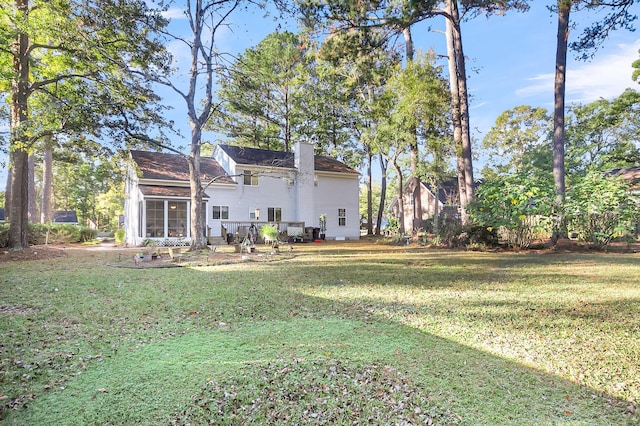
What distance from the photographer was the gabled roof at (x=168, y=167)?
19.1 meters

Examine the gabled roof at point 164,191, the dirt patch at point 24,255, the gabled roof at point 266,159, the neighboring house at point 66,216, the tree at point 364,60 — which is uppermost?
the tree at point 364,60

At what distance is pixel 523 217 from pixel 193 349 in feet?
40.8

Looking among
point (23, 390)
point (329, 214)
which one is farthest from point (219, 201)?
point (23, 390)

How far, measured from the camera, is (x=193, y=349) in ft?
10.9

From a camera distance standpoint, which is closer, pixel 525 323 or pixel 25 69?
pixel 525 323

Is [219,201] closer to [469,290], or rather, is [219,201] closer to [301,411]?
[469,290]

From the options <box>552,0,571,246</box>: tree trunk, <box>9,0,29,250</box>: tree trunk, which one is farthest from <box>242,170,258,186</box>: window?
<box>552,0,571,246</box>: tree trunk

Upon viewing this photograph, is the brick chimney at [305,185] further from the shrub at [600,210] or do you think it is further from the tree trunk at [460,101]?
the shrub at [600,210]

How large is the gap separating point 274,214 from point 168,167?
7118 millimetres

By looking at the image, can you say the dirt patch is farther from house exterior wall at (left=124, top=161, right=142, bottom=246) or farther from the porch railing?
the porch railing

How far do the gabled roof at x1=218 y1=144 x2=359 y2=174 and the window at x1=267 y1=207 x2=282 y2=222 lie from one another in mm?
2929

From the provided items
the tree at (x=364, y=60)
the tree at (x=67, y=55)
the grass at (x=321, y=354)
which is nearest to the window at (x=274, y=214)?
the tree at (x=364, y=60)

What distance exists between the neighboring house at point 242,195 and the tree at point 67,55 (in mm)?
4528

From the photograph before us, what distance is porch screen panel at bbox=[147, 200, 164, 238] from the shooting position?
18125mm
